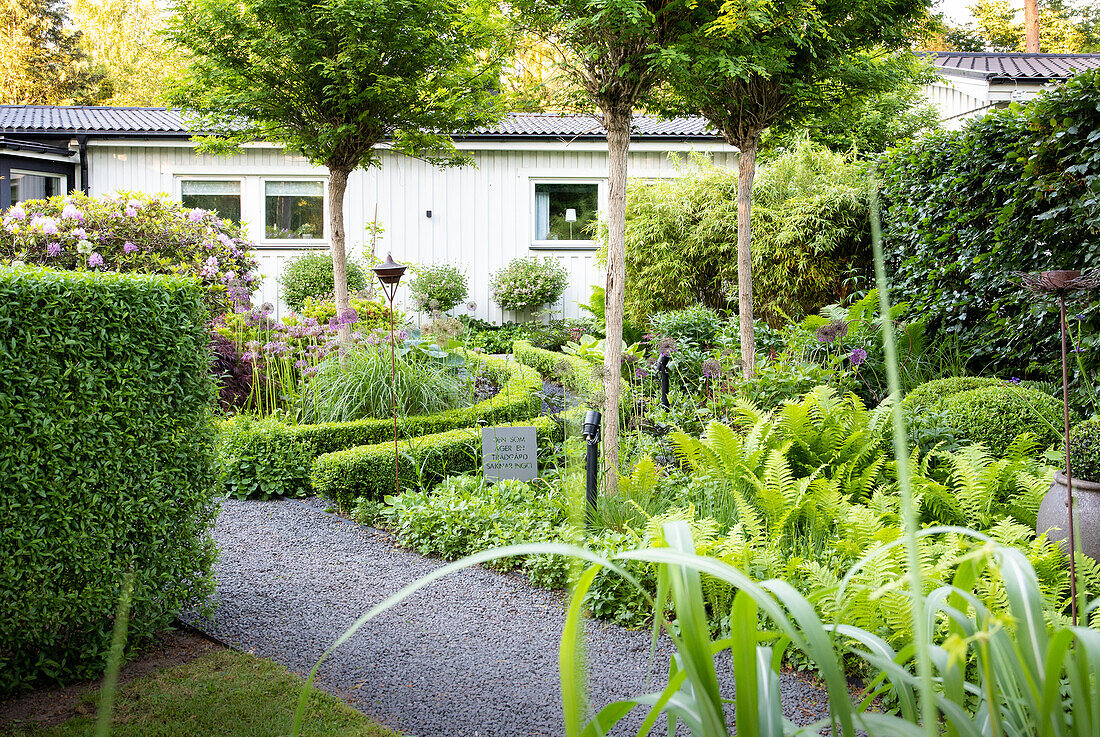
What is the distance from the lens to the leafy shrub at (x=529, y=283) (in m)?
12.9

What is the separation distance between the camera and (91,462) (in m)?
2.69

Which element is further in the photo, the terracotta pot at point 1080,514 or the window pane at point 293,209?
the window pane at point 293,209

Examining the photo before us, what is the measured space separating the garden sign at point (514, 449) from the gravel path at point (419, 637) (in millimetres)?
766

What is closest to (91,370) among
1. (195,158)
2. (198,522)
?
(198,522)

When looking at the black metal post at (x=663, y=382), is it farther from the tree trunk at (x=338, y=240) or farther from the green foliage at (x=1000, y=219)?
the tree trunk at (x=338, y=240)

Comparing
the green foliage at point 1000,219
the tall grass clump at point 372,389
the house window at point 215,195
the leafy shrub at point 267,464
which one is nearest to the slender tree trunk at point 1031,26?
the green foliage at point 1000,219

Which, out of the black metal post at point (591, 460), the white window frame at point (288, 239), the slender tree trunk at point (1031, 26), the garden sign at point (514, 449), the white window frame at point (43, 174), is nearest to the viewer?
the black metal post at point (591, 460)

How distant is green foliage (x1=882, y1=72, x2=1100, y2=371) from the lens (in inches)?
194

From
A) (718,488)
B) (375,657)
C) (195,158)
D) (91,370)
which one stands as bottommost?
(375,657)

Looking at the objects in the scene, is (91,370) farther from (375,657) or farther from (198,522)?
(375,657)

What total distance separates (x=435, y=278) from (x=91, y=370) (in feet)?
33.5

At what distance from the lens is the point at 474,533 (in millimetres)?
4074

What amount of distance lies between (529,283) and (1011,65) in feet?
30.2

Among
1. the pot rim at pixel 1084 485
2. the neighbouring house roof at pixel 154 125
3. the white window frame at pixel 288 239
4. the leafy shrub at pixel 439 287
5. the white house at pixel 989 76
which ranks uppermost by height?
the white house at pixel 989 76
